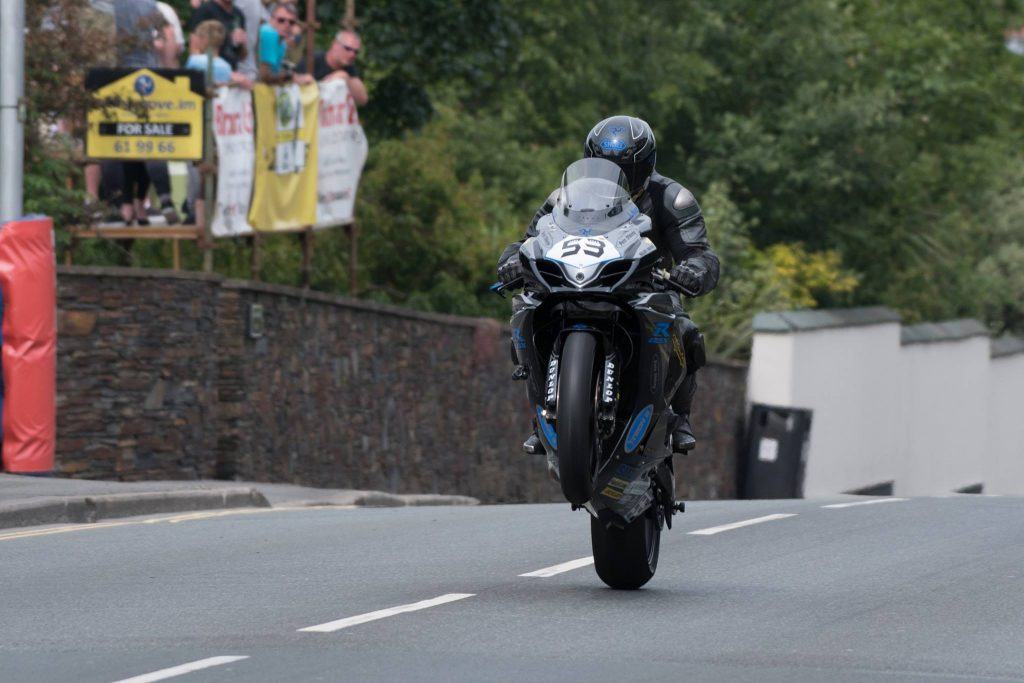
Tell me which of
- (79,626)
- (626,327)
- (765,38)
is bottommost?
(79,626)

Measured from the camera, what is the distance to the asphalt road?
7.62 m

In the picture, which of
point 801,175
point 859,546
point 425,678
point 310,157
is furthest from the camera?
point 801,175

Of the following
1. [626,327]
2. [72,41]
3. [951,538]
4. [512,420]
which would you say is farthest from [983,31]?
[626,327]

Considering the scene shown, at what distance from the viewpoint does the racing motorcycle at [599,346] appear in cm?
870

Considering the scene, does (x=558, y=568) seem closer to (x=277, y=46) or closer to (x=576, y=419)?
(x=576, y=419)

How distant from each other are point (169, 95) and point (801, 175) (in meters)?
24.8

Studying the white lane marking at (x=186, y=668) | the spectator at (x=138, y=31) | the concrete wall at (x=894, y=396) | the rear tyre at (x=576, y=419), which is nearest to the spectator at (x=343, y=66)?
the spectator at (x=138, y=31)

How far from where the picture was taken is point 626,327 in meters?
9.06

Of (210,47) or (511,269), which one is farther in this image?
(210,47)

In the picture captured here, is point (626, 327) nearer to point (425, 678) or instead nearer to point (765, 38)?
point (425, 678)

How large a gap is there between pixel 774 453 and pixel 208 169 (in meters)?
14.6

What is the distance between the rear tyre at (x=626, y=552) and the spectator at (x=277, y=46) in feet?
42.0

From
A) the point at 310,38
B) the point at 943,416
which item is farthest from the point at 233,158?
the point at 943,416

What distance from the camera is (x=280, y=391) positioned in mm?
20391
